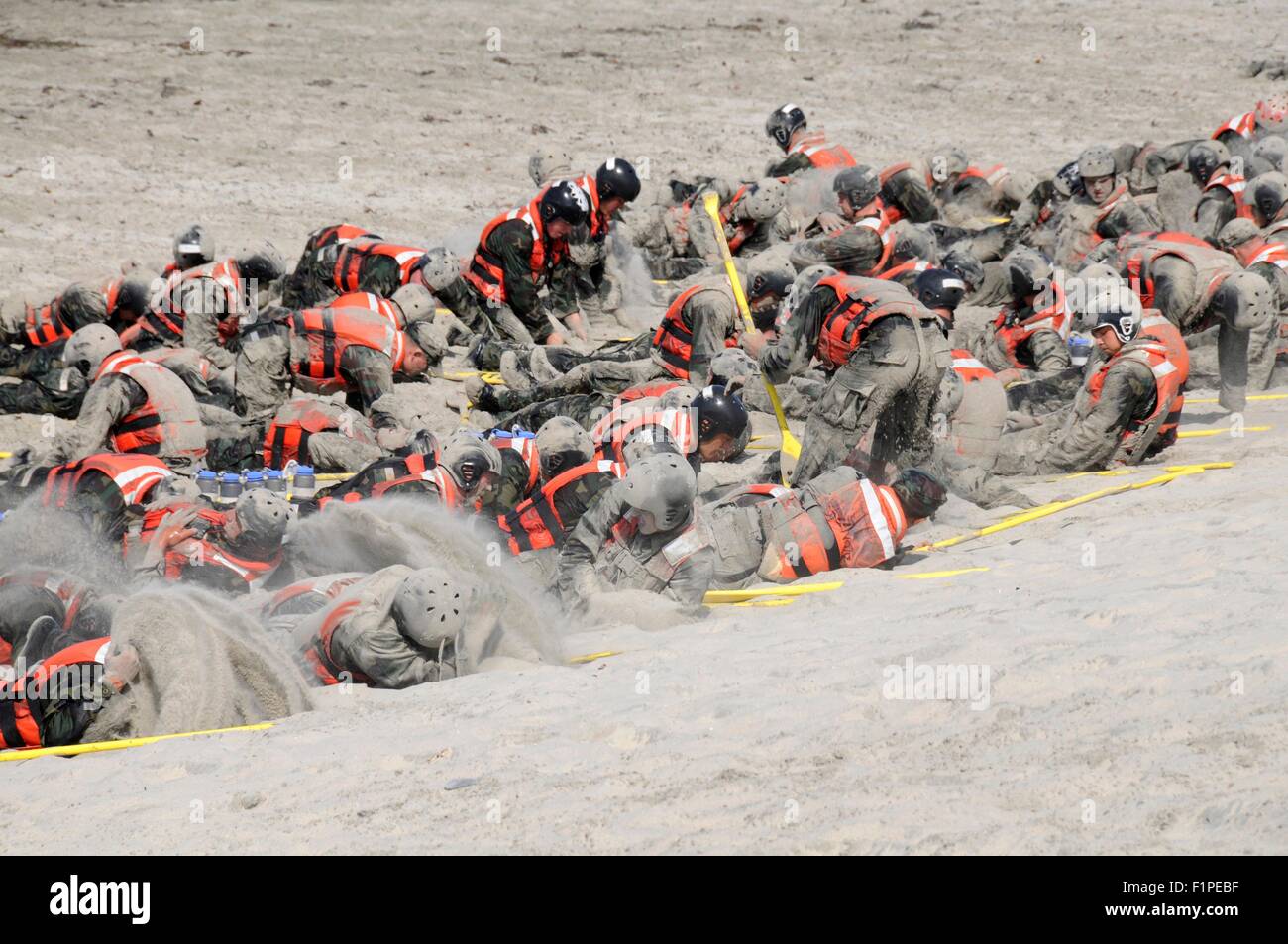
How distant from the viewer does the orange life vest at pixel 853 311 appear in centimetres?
818

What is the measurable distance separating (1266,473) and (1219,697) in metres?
3.77

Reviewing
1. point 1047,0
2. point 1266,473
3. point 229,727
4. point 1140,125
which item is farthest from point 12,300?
point 1047,0

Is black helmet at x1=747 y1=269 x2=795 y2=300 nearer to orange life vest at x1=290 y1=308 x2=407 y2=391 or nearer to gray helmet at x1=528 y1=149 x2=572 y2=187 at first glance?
orange life vest at x1=290 y1=308 x2=407 y2=391

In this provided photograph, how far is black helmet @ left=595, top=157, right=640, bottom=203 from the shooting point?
11477 millimetres

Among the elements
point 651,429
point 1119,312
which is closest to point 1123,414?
point 1119,312

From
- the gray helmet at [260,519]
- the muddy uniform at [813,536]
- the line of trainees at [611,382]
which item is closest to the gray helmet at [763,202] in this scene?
the line of trainees at [611,382]

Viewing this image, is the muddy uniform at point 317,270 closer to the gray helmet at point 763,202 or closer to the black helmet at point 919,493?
the gray helmet at point 763,202

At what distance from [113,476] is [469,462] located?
178 centimetres

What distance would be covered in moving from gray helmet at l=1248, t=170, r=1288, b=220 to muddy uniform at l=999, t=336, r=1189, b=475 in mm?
3784

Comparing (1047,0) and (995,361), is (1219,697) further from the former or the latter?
(1047,0)

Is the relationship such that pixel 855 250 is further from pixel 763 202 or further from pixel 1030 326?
pixel 763 202

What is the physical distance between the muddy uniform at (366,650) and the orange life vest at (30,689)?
32.0 inches

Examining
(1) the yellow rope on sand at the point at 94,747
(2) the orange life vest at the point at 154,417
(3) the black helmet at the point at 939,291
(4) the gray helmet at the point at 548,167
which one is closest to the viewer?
(1) the yellow rope on sand at the point at 94,747

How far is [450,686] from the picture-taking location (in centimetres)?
567
